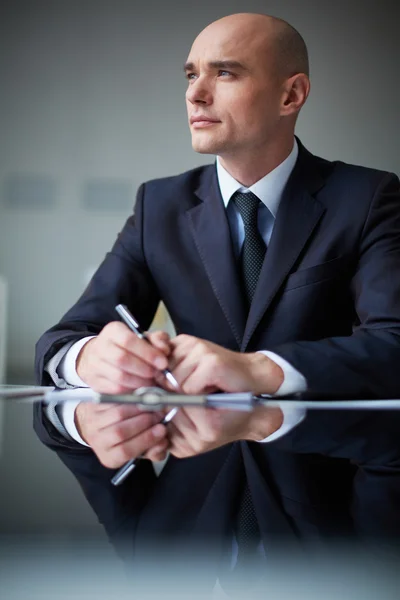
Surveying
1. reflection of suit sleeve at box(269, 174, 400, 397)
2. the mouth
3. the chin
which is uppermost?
the mouth

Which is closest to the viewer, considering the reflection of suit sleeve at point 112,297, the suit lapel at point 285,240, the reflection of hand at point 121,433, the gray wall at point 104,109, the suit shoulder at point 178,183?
the reflection of hand at point 121,433

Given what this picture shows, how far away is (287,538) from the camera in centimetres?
39

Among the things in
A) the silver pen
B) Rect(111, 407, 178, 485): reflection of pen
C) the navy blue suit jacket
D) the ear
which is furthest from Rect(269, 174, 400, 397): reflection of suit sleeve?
Rect(111, 407, 178, 485): reflection of pen

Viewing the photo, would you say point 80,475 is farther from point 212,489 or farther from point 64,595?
point 64,595

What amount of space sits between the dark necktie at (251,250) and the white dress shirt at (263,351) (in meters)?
0.03

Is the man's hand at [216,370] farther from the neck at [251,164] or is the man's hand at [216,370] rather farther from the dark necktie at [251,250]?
the neck at [251,164]

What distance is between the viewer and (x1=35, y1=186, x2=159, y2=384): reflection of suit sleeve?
1626 millimetres

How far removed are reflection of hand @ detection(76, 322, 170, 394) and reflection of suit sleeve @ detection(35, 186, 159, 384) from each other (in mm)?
280

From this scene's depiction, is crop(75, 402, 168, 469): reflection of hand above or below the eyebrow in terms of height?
below

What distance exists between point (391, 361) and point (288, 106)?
0.85 meters

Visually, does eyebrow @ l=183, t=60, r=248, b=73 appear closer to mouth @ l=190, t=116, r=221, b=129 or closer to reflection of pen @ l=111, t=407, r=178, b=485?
mouth @ l=190, t=116, r=221, b=129

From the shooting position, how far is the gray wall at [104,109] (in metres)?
4.25

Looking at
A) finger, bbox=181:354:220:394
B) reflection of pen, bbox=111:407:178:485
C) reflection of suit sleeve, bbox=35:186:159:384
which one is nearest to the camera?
reflection of pen, bbox=111:407:178:485

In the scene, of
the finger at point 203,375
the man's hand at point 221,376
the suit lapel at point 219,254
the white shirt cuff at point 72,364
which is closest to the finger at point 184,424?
the man's hand at point 221,376
